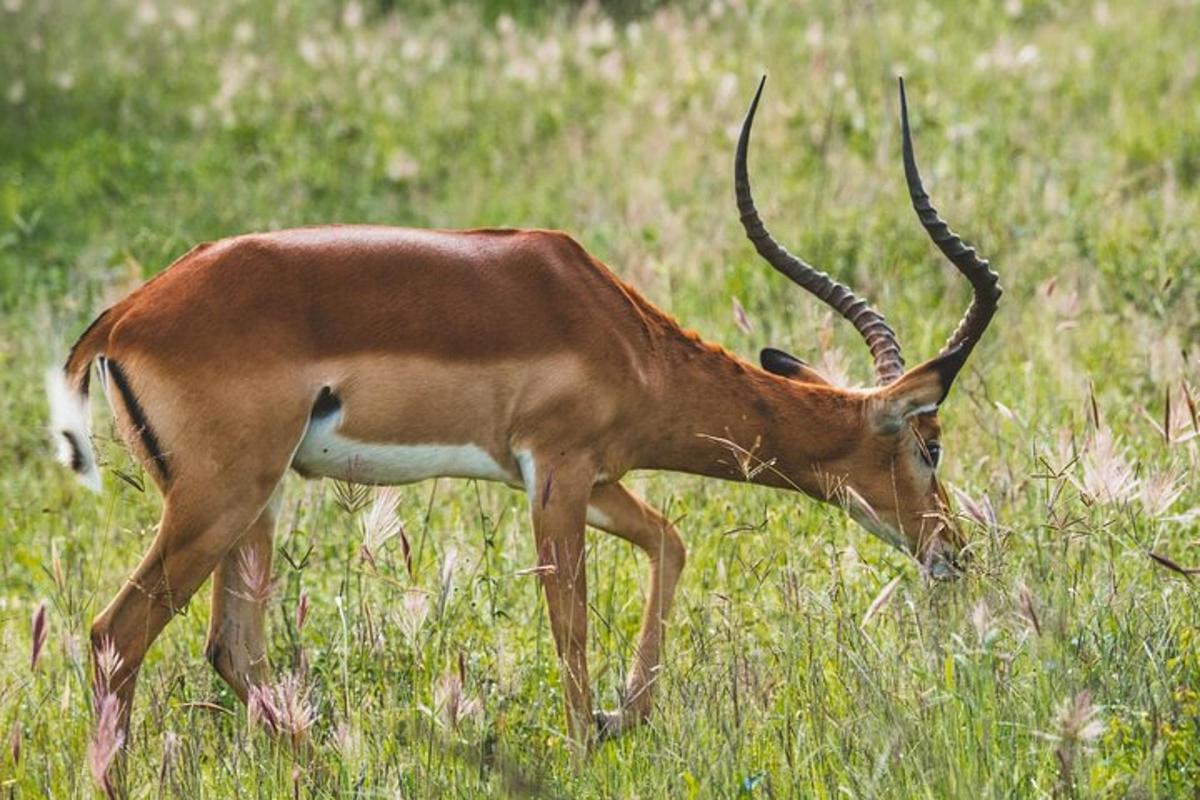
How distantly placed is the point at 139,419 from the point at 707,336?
3.45m

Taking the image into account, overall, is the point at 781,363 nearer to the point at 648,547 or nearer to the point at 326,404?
the point at 648,547

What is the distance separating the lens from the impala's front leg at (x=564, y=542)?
5078 millimetres

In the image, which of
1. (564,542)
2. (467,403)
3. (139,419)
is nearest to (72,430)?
(139,419)

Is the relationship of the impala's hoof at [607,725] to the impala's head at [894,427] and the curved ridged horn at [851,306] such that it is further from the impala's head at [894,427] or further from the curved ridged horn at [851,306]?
the curved ridged horn at [851,306]

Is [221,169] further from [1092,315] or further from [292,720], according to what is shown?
[292,720]

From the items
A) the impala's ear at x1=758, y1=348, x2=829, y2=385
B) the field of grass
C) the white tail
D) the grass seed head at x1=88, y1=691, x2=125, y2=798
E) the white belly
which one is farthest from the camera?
the impala's ear at x1=758, y1=348, x2=829, y2=385

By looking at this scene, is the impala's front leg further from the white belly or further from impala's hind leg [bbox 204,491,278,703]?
impala's hind leg [bbox 204,491,278,703]

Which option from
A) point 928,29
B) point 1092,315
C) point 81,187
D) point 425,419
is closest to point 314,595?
point 425,419

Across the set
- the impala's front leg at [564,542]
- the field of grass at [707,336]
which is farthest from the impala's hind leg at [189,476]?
the impala's front leg at [564,542]

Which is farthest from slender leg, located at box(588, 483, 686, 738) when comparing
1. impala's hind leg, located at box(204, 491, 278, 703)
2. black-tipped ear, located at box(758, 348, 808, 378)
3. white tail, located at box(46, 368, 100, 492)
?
white tail, located at box(46, 368, 100, 492)

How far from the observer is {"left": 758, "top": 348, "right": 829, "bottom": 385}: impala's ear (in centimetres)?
586

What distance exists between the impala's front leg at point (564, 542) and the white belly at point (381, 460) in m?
0.14

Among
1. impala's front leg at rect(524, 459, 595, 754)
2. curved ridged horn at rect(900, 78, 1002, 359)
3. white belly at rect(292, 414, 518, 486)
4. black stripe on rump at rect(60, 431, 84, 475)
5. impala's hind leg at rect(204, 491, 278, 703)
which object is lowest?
impala's hind leg at rect(204, 491, 278, 703)

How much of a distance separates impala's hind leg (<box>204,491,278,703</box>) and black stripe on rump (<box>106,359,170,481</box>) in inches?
21.0
